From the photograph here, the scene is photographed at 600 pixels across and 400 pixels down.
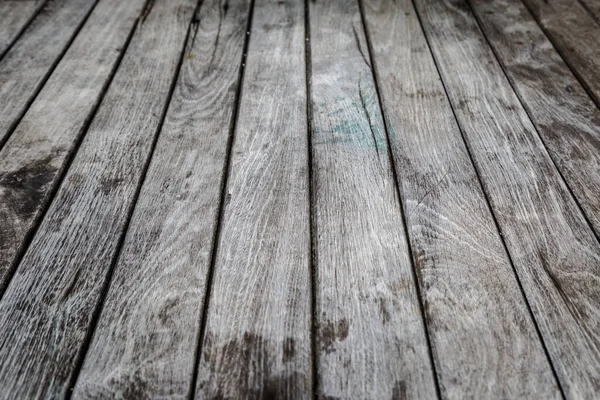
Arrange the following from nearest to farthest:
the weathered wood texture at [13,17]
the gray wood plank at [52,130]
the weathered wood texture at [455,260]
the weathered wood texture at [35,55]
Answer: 1. the weathered wood texture at [455,260]
2. the gray wood plank at [52,130]
3. the weathered wood texture at [35,55]
4. the weathered wood texture at [13,17]

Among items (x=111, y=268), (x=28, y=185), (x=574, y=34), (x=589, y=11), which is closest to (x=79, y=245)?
(x=111, y=268)

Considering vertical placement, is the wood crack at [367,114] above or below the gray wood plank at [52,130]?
above

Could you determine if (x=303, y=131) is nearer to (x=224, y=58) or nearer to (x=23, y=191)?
(x=224, y=58)

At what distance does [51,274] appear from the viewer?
1008 mm

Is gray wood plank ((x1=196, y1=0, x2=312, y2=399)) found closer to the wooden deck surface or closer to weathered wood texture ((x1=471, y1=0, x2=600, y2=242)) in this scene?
the wooden deck surface

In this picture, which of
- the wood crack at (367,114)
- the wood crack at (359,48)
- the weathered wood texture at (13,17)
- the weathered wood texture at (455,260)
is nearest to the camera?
the weathered wood texture at (455,260)

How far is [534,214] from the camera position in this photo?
1092mm

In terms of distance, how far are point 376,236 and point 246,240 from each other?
0.76ft

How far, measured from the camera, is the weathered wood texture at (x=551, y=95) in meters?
1.18

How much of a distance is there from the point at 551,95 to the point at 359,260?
738mm

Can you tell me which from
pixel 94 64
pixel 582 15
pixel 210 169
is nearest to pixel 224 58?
pixel 94 64

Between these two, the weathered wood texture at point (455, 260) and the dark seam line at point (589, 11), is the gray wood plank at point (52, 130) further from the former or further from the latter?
the dark seam line at point (589, 11)

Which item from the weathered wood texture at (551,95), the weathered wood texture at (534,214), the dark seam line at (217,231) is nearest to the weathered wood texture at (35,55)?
the dark seam line at (217,231)

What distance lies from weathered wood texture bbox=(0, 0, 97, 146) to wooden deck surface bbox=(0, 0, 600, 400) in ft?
0.04
